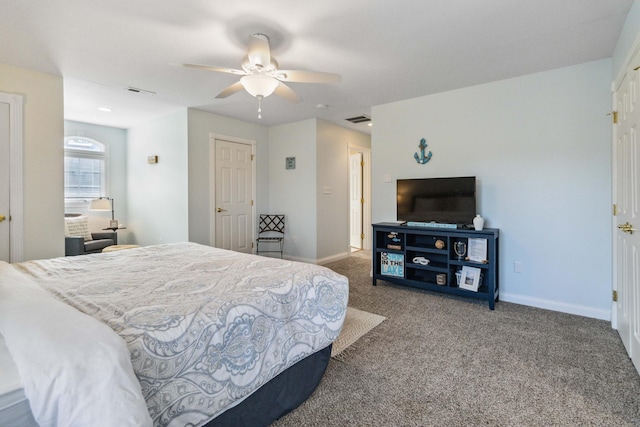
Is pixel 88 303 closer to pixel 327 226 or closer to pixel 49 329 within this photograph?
pixel 49 329

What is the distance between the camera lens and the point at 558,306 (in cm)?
309

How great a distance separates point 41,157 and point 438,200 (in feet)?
14.1

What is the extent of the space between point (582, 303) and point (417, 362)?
6.70ft

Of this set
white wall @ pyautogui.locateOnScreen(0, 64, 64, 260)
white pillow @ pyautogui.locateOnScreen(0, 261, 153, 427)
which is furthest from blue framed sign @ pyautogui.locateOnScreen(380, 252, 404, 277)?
white wall @ pyautogui.locateOnScreen(0, 64, 64, 260)

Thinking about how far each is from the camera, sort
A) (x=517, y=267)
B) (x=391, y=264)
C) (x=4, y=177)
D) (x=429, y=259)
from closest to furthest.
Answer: (x=4, y=177) < (x=517, y=267) < (x=429, y=259) < (x=391, y=264)

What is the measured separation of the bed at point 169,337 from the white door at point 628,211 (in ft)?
6.27

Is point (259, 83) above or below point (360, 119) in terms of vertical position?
below

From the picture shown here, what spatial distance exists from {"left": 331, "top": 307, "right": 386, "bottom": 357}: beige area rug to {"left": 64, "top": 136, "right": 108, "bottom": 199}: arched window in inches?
203

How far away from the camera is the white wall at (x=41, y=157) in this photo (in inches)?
121

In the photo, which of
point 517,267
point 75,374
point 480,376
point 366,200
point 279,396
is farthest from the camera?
point 366,200

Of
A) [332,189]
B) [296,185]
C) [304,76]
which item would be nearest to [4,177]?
[304,76]

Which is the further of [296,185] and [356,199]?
[356,199]

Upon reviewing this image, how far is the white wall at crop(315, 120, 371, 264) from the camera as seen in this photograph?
5156 mm

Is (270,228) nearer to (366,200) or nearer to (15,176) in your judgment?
(366,200)
